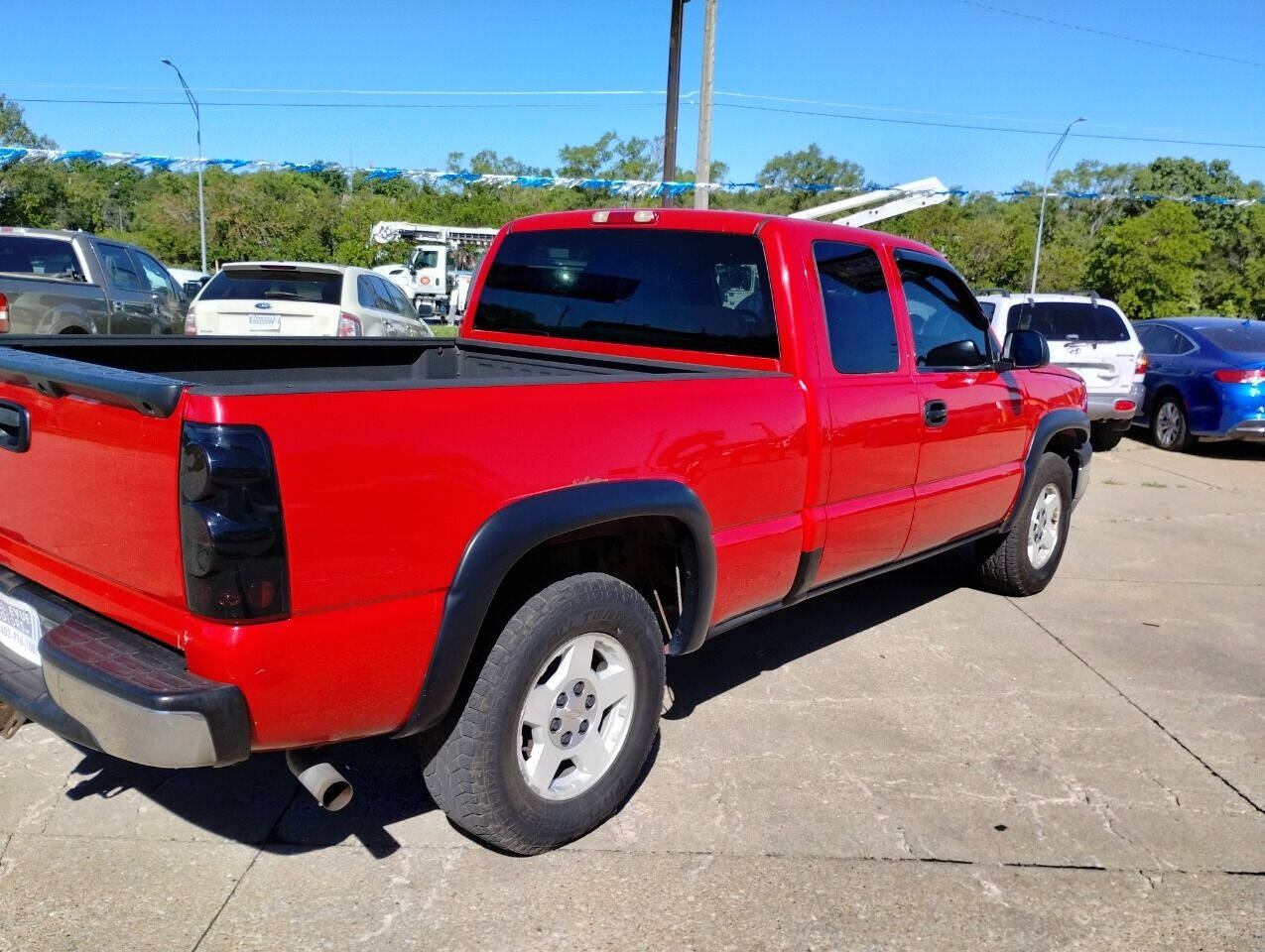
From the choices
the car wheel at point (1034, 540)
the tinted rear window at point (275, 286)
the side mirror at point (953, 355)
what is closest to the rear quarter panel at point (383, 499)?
the side mirror at point (953, 355)

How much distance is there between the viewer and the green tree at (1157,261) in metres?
41.4

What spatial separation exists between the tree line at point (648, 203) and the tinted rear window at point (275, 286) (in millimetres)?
21496

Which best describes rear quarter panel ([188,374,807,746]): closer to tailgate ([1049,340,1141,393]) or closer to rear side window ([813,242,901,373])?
rear side window ([813,242,901,373])

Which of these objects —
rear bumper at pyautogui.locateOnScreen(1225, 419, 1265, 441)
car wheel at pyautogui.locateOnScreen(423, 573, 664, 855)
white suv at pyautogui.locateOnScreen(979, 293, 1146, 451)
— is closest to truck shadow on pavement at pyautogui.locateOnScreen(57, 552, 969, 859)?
car wheel at pyautogui.locateOnScreen(423, 573, 664, 855)

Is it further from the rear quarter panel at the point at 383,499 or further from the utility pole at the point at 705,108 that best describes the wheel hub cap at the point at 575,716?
the utility pole at the point at 705,108

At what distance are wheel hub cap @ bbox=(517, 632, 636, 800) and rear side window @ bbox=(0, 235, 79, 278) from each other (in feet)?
29.5

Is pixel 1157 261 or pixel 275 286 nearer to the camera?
pixel 275 286

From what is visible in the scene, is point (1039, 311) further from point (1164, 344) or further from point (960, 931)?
point (960, 931)

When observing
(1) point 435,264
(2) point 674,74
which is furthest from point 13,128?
(2) point 674,74

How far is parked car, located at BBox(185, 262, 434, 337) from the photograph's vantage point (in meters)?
10.4

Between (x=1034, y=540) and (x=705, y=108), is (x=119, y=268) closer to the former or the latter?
(x=705, y=108)

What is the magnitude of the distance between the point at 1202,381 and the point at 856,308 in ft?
30.9

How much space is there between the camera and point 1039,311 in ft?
36.0

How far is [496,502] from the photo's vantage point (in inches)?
96.0
